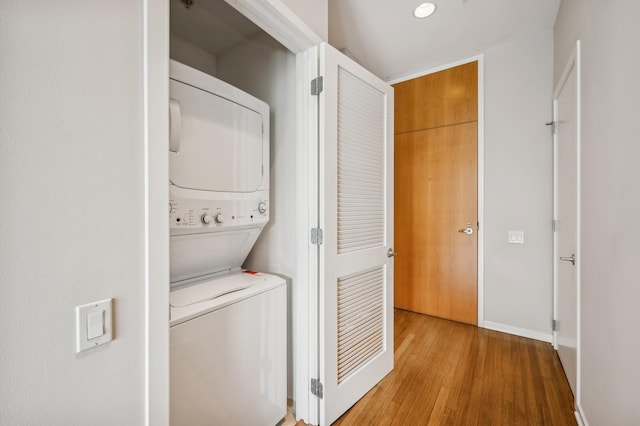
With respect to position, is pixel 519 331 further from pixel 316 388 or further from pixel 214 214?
pixel 214 214

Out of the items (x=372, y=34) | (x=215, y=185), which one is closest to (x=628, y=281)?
(x=215, y=185)

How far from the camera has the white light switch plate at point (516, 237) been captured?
2518mm

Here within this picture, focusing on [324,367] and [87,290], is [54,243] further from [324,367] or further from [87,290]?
[324,367]

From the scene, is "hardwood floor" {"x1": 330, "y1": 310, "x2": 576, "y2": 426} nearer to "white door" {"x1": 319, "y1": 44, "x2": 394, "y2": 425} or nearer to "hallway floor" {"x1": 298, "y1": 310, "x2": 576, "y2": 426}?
"hallway floor" {"x1": 298, "y1": 310, "x2": 576, "y2": 426}

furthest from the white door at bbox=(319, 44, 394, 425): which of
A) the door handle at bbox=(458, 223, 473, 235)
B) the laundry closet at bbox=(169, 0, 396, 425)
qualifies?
the door handle at bbox=(458, 223, 473, 235)

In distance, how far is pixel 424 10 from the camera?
211cm

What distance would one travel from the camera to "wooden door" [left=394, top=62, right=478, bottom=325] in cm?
276

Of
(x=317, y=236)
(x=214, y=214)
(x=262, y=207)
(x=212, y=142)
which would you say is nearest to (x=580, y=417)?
(x=317, y=236)

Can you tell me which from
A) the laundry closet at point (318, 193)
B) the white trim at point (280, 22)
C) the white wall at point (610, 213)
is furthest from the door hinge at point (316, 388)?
the white trim at point (280, 22)

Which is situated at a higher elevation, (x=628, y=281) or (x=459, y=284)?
(x=628, y=281)

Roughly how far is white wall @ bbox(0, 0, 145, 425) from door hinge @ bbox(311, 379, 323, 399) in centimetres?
94

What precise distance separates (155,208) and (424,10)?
7.81 ft

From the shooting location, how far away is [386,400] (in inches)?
68.2

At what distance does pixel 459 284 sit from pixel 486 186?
101 cm
